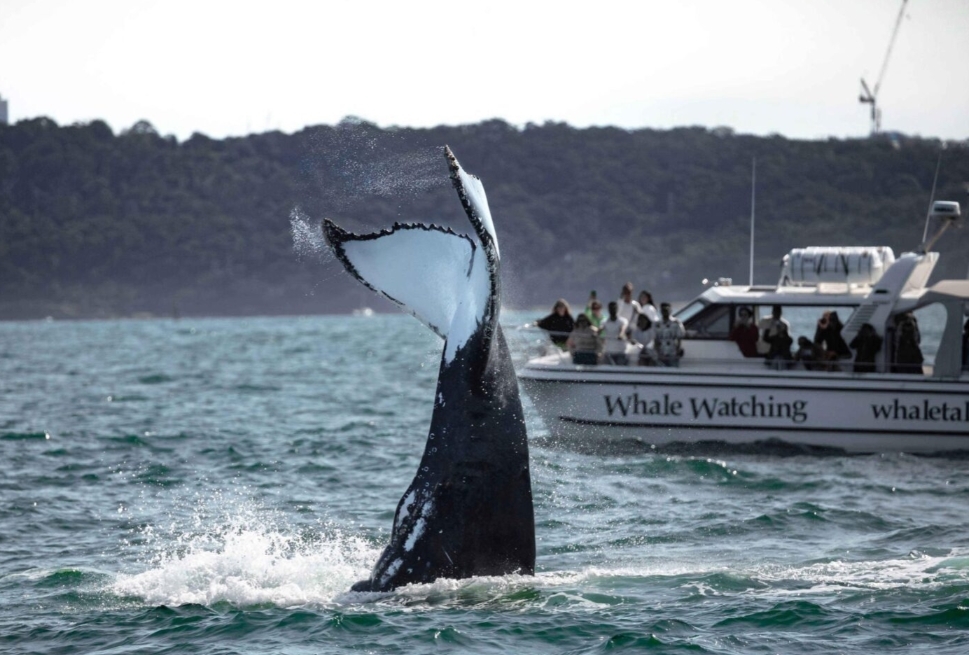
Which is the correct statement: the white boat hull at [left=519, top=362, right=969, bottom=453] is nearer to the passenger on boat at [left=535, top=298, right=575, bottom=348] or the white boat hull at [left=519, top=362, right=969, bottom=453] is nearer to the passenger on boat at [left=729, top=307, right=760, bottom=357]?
the passenger on boat at [left=535, top=298, right=575, bottom=348]

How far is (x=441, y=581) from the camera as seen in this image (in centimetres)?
911

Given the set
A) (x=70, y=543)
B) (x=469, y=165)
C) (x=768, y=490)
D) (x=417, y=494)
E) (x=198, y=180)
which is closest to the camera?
(x=417, y=494)

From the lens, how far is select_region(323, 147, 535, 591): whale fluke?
8102 millimetres

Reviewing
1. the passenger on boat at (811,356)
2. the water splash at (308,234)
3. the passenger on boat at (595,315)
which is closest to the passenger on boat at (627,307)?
the passenger on boat at (595,315)

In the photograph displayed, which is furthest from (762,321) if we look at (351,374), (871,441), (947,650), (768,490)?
(351,374)

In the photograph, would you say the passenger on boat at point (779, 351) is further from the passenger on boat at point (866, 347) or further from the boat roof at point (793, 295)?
the passenger on boat at point (866, 347)

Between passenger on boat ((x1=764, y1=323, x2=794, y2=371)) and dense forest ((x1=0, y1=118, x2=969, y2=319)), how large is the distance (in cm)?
8326

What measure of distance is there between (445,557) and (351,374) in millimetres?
29880

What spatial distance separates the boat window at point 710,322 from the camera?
20.5 meters

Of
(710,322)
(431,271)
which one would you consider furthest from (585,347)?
(431,271)

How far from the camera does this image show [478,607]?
925cm

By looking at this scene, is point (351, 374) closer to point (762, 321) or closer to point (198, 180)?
point (762, 321)

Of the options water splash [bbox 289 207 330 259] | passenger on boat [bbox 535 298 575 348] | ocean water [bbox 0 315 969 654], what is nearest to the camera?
water splash [bbox 289 207 330 259]

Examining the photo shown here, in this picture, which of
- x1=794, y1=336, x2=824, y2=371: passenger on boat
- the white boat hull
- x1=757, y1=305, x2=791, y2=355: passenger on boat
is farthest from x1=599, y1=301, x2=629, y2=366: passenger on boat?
x1=794, y1=336, x2=824, y2=371: passenger on boat
